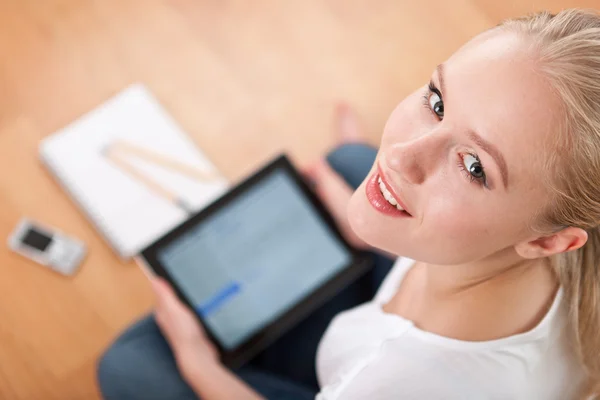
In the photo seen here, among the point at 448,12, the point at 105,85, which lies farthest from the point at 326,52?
the point at 105,85

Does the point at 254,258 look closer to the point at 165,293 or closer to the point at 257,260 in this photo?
the point at 257,260

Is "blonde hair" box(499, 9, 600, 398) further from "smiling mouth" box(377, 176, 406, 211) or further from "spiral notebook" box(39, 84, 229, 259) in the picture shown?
"spiral notebook" box(39, 84, 229, 259)

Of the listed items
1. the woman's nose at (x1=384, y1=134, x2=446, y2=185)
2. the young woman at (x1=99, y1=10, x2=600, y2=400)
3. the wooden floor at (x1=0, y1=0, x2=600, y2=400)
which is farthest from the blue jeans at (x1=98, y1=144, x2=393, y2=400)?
the woman's nose at (x1=384, y1=134, x2=446, y2=185)

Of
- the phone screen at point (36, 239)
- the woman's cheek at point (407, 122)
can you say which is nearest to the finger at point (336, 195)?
the woman's cheek at point (407, 122)

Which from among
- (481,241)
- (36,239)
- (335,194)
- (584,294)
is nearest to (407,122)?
(481,241)

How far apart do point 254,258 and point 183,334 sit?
0.54ft

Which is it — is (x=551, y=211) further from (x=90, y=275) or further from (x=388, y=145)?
(x=90, y=275)

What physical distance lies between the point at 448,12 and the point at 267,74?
1.42ft

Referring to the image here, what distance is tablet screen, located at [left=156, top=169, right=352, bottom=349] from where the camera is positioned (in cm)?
91

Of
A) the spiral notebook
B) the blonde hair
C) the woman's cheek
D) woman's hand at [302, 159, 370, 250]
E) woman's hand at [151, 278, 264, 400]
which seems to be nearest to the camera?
the blonde hair

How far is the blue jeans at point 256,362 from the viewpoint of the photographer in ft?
2.86

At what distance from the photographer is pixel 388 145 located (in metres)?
0.59

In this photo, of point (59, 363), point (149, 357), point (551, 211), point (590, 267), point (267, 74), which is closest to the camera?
point (551, 211)

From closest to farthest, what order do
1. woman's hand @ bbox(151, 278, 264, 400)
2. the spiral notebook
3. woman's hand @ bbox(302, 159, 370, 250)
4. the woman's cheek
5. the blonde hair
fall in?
the blonde hair → the woman's cheek → woman's hand @ bbox(151, 278, 264, 400) → woman's hand @ bbox(302, 159, 370, 250) → the spiral notebook
